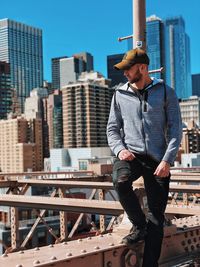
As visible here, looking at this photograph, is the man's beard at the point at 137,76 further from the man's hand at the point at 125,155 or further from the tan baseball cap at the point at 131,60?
the man's hand at the point at 125,155

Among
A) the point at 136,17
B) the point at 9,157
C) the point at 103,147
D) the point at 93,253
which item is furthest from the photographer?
the point at 9,157

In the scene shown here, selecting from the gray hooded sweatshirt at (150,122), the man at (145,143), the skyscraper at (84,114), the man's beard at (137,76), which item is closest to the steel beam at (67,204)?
the man at (145,143)

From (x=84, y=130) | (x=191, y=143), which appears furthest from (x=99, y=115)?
(x=191, y=143)

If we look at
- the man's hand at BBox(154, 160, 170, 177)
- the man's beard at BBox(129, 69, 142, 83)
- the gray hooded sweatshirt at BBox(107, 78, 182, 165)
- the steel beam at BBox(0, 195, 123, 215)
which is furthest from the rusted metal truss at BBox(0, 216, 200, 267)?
the man's beard at BBox(129, 69, 142, 83)

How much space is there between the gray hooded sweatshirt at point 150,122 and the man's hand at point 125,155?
5 centimetres

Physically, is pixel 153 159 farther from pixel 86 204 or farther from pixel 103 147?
pixel 103 147

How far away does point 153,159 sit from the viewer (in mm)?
3535

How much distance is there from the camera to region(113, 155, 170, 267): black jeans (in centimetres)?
343

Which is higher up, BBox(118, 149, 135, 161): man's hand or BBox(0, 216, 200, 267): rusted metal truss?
BBox(118, 149, 135, 161): man's hand

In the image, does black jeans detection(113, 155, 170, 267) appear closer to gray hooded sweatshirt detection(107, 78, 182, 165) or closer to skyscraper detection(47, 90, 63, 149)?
gray hooded sweatshirt detection(107, 78, 182, 165)

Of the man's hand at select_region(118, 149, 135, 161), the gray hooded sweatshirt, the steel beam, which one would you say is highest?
the gray hooded sweatshirt

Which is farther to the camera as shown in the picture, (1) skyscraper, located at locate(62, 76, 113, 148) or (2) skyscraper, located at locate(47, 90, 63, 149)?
(2) skyscraper, located at locate(47, 90, 63, 149)

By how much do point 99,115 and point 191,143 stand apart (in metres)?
31.2

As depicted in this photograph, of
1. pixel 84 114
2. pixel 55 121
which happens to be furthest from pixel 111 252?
pixel 55 121
